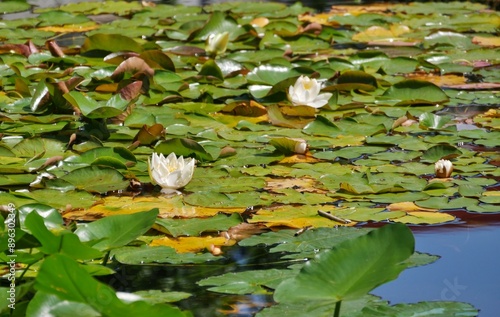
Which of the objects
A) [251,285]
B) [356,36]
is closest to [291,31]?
[356,36]

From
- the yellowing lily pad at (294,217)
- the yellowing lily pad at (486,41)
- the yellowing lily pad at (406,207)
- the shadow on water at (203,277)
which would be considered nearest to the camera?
the shadow on water at (203,277)

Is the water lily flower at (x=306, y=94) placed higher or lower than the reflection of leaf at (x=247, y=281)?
lower

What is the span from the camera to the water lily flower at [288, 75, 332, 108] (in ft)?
10.8

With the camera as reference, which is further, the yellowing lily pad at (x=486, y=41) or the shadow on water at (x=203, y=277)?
the yellowing lily pad at (x=486, y=41)

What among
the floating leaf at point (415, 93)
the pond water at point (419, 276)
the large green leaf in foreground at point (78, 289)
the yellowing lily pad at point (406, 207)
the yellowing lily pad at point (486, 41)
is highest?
the large green leaf in foreground at point (78, 289)

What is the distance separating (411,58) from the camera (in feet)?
A: 13.6

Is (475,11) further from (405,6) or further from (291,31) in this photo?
(291,31)

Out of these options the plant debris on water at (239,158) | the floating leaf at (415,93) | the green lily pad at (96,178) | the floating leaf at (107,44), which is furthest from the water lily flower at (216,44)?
the green lily pad at (96,178)

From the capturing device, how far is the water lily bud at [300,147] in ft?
9.12

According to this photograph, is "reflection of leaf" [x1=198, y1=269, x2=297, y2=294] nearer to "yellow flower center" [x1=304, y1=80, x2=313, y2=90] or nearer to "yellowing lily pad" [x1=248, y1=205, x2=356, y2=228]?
"yellowing lily pad" [x1=248, y1=205, x2=356, y2=228]

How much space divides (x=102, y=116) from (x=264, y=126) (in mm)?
559

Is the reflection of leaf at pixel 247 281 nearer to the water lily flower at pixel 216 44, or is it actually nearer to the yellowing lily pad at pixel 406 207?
the yellowing lily pad at pixel 406 207

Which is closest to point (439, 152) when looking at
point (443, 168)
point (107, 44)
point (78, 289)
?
point (443, 168)

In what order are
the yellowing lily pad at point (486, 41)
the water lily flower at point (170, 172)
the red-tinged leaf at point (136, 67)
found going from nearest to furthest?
the water lily flower at point (170, 172) < the red-tinged leaf at point (136, 67) < the yellowing lily pad at point (486, 41)
